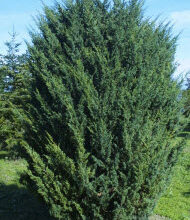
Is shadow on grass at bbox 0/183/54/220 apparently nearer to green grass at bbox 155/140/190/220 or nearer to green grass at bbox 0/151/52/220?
green grass at bbox 0/151/52/220

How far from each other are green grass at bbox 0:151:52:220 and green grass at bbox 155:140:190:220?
2947mm

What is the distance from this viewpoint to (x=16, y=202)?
24.2 ft

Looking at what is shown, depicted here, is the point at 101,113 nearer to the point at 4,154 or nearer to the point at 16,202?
the point at 16,202

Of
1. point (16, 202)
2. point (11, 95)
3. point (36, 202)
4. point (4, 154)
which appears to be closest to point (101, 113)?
point (36, 202)

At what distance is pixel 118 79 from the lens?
426cm

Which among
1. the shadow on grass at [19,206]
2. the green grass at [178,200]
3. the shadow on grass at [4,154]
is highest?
the shadow on grass at [4,154]

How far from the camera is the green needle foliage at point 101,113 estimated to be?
13.1 ft

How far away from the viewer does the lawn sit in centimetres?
637

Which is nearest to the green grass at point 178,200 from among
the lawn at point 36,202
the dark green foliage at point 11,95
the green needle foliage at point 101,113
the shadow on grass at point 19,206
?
the lawn at point 36,202

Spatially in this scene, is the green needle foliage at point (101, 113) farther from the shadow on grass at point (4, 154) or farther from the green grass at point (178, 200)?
the shadow on grass at point (4, 154)

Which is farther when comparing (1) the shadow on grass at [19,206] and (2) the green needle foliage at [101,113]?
(1) the shadow on grass at [19,206]

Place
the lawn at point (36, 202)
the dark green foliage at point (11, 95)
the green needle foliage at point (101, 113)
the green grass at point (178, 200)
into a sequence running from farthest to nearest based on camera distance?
the dark green foliage at point (11, 95)
the lawn at point (36, 202)
the green grass at point (178, 200)
the green needle foliage at point (101, 113)

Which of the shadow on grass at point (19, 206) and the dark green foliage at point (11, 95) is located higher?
the dark green foliage at point (11, 95)

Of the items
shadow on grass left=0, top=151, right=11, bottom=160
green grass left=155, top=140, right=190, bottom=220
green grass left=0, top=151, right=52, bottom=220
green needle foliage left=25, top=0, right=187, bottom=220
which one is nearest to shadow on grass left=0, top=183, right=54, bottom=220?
green grass left=0, top=151, right=52, bottom=220
